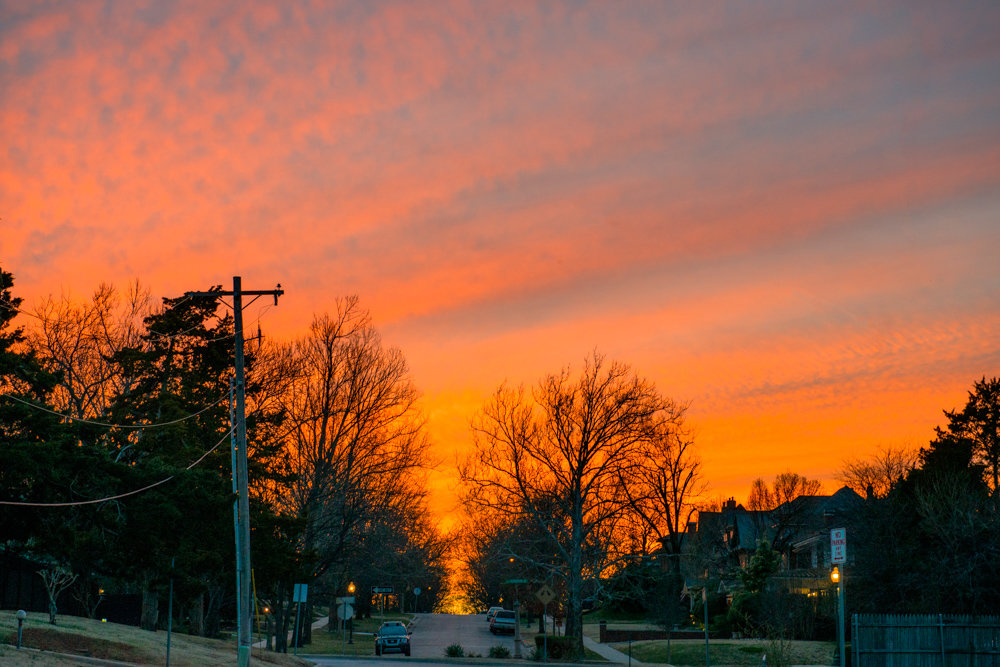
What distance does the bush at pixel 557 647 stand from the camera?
144 feet

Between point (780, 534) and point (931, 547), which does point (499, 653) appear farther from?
point (780, 534)

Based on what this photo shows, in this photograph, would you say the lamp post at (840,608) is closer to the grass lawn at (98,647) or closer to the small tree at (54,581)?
the grass lawn at (98,647)

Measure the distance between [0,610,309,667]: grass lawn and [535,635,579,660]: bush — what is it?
13.2 meters

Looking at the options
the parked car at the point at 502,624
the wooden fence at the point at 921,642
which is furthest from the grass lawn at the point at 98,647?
the parked car at the point at 502,624

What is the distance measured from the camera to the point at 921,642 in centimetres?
2802

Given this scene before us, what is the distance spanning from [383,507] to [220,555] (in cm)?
2076

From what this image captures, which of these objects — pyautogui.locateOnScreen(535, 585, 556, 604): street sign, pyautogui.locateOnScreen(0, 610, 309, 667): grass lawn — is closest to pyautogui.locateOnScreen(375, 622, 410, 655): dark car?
pyautogui.locateOnScreen(535, 585, 556, 604): street sign

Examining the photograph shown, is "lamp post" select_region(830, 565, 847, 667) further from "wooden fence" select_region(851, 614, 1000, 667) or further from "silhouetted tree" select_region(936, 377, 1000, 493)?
"silhouetted tree" select_region(936, 377, 1000, 493)

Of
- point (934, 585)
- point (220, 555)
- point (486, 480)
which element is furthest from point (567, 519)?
point (220, 555)

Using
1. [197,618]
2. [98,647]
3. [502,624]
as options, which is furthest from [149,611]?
[502,624]

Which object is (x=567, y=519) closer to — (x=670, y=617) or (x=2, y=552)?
(x=670, y=617)

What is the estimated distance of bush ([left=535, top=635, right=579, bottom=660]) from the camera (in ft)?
144

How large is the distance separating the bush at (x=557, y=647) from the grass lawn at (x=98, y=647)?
1322 cm

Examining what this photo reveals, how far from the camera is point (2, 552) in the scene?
116 feet
